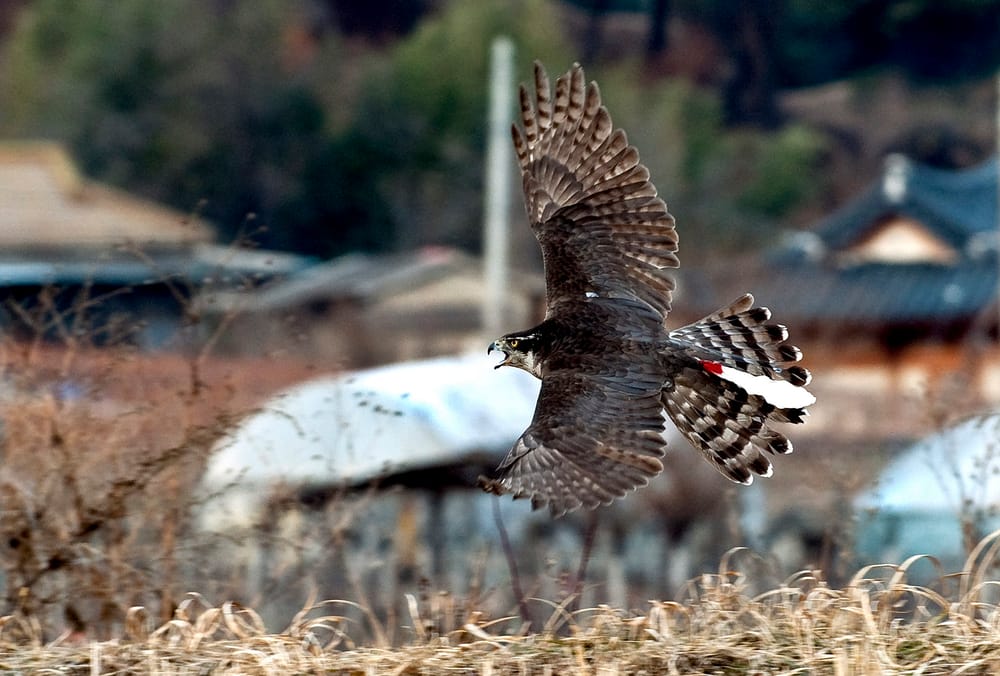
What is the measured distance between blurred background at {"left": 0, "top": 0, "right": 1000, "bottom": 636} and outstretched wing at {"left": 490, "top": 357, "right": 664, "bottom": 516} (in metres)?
0.25

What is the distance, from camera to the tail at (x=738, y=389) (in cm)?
516

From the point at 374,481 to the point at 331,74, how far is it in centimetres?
4618

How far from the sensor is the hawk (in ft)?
15.4

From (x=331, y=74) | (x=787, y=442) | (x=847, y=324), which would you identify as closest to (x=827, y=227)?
(x=847, y=324)

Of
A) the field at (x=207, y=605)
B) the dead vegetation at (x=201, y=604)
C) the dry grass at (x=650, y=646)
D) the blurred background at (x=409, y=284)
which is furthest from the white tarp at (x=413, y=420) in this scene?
the dry grass at (x=650, y=646)

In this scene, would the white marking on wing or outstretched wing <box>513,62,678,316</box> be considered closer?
the white marking on wing

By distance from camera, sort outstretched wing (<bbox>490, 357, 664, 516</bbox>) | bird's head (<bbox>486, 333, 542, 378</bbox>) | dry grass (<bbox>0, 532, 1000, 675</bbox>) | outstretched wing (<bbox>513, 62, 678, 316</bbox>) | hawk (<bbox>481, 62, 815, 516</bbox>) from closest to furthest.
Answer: dry grass (<bbox>0, 532, 1000, 675</bbox>) < outstretched wing (<bbox>490, 357, 664, 516</bbox>) < hawk (<bbox>481, 62, 815, 516</bbox>) < bird's head (<bbox>486, 333, 542, 378</bbox>) < outstretched wing (<bbox>513, 62, 678, 316</bbox>)

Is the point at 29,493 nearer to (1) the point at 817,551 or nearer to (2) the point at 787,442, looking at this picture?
(2) the point at 787,442

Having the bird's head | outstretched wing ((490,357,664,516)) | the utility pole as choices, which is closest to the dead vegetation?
outstretched wing ((490,357,664,516))

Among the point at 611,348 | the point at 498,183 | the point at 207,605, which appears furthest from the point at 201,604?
the point at 498,183

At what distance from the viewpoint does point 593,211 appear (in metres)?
5.67

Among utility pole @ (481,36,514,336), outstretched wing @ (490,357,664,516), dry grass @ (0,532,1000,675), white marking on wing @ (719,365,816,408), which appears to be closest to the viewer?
dry grass @ (0,532,1000,675)

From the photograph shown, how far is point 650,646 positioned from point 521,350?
167 centimetres

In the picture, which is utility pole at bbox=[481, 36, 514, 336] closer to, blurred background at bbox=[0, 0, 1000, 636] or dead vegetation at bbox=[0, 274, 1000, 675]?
blurred background at bbox=[0, 0, 1000, 636]
